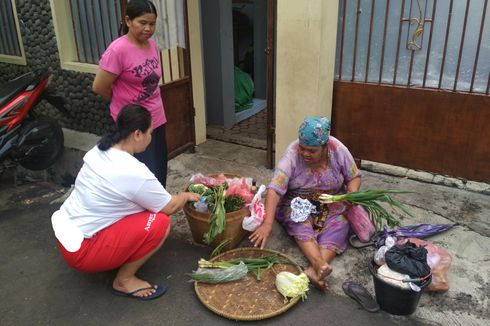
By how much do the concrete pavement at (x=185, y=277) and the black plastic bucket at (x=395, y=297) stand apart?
61 mm

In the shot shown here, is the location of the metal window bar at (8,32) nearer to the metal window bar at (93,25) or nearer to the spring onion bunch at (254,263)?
the metal window bar at (93,25)

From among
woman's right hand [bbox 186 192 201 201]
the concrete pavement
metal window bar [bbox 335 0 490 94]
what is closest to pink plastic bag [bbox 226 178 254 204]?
woman's right hand [bbox 186 192 201 201]

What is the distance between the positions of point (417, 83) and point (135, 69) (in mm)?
2450

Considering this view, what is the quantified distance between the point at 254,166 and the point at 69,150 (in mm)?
2077

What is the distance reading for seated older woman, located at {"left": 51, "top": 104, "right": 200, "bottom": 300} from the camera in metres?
2.68

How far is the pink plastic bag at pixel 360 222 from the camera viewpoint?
3338 millimetres

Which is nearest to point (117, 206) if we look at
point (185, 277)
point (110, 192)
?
point (110, 192)

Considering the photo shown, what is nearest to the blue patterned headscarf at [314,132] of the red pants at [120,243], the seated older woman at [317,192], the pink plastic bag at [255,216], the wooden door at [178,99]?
the seated older woman at [317,192]

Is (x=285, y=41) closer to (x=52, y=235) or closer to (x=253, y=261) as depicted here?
(x=253, y=261)

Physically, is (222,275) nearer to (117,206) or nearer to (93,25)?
(117,206)

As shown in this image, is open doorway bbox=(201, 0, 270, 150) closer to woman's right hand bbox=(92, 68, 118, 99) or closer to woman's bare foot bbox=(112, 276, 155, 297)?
woman's right hand bbox=(92, 68, 118, 99)

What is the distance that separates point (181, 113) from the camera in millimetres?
4992

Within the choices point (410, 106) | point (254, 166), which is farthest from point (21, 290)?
point (410, 106)

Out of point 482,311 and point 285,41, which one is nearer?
point 482,311
